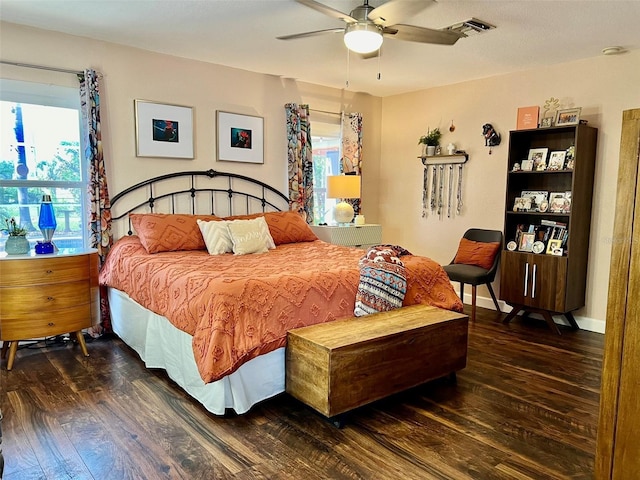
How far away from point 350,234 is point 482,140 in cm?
174

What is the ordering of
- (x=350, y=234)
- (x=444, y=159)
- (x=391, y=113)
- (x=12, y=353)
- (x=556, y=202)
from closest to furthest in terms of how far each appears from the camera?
(x=12, y=353), (x=556, y=202), (x=350, y=234), (x=444, y=159), (x=391, y=113)

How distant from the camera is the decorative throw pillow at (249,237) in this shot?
3.65 m

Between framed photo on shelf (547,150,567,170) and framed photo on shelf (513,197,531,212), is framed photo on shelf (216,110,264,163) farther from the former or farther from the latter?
framed photo on shelf (547,150,567,170)

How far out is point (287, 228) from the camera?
4324 mm

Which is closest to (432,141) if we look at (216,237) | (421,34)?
(421,34)

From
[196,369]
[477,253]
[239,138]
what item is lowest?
[196,369]

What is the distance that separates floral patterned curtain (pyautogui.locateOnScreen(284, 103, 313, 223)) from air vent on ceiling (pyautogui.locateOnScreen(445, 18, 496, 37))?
200cm

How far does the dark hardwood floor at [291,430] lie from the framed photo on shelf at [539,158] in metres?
1.90

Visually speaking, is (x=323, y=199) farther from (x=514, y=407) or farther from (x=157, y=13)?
(x=514, y=407)

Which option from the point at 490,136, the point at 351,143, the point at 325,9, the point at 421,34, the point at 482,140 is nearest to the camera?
the point at 325,9

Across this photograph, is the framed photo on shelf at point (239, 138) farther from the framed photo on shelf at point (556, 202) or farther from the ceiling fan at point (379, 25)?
the framed photo on shelf at point (556, 202)

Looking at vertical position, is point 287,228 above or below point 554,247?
above

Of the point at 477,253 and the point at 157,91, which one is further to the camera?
the point at 477,253

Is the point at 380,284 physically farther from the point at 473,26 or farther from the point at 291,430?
the point at 473,26
